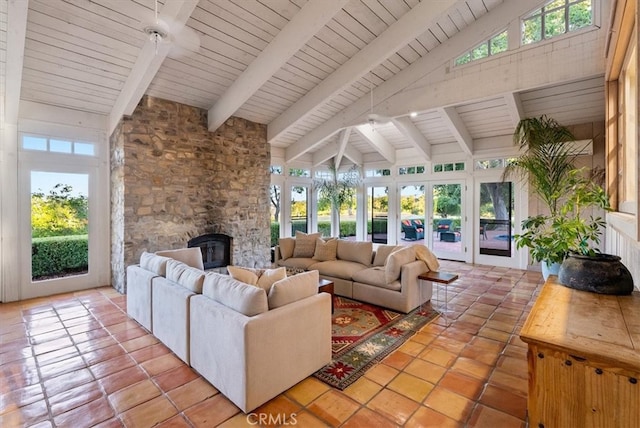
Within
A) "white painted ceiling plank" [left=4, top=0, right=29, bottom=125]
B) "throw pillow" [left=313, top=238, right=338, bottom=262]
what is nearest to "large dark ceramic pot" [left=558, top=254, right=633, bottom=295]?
"throw pillow" [left=313, top=238, right=338, bottom=262]

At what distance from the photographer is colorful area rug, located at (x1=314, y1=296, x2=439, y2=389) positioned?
262 cm

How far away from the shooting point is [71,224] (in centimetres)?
495

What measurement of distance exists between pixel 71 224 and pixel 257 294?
4.50 m

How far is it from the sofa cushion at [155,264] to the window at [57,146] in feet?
8.62

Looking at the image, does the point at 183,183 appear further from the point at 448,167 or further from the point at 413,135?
the point at 448,167

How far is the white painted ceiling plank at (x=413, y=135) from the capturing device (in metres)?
6.46

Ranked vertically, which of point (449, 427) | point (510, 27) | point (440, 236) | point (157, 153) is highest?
point (510, 27)

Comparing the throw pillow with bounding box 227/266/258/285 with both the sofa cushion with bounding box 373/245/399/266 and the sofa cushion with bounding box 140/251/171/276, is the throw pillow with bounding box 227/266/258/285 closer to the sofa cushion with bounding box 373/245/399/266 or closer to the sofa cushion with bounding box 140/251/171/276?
the sofa cushion with bounding box 140/251/171/276

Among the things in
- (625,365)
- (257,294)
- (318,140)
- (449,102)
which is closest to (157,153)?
(318,140)

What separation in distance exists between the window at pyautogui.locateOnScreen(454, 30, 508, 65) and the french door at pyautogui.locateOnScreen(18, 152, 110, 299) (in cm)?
629

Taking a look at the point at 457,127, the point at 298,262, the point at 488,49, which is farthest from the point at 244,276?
the point at 457,127

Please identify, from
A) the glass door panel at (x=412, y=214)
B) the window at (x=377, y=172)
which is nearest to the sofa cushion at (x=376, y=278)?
the glass door panel at (x=412, y=214)

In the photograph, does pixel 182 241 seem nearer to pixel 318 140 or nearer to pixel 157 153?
pixel 157 153

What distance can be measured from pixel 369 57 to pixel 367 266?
3.13 metres
